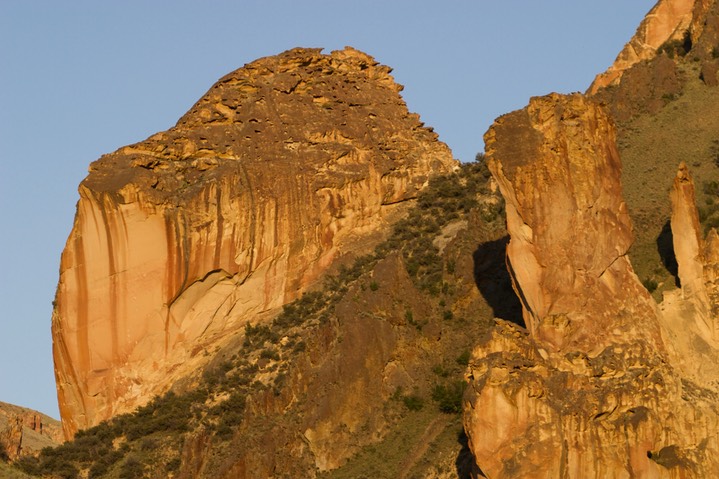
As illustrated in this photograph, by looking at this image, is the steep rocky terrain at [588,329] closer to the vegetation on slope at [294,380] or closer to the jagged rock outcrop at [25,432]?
the vegetation on slope at [294,380]

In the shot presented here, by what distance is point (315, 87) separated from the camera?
96875 mm

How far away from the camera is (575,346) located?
6956 centimetres

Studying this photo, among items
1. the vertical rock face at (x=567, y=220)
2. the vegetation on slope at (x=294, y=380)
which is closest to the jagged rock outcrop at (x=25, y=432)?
the vegetation on slope at (x=294, y=380)

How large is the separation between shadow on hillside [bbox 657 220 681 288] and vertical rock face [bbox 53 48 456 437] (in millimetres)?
15513

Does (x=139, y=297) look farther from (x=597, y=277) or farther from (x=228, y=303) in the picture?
(x=597, y=277)

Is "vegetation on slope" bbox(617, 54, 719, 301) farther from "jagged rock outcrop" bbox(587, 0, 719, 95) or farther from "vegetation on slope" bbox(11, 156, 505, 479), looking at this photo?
"vegetation on slope" bbox(11, 156, 505, 479)

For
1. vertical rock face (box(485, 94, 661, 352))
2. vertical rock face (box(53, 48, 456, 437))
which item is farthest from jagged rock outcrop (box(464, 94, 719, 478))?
vertical rock face (box(53, 48, 456, 437))

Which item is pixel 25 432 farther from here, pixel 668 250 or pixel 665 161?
pixel 668 250

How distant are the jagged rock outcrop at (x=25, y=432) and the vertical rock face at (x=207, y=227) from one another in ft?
14.6

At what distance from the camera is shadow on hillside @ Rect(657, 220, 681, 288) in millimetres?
76750

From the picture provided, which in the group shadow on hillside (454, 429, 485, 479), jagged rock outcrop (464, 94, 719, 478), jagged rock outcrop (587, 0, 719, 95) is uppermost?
jagged rock outcrop (587, 0, 719, 95)

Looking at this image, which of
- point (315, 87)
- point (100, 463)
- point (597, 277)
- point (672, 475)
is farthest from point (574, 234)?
point (315, 87)

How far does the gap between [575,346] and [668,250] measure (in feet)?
35.9

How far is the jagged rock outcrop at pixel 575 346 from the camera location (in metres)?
66.8
